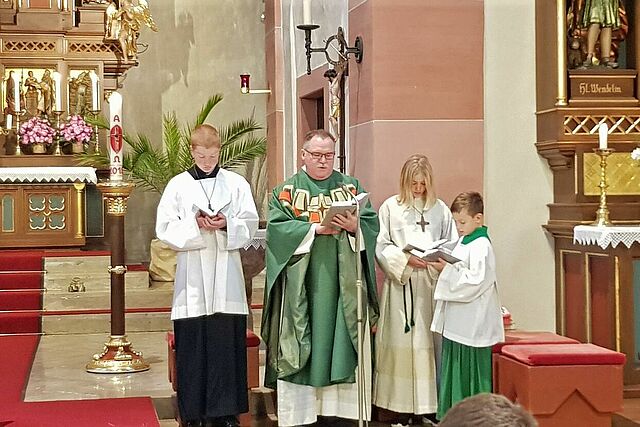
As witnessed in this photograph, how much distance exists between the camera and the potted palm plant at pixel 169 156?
11164 millimetres

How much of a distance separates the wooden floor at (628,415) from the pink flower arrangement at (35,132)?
7114 mm

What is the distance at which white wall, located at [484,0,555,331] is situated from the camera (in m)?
7.09

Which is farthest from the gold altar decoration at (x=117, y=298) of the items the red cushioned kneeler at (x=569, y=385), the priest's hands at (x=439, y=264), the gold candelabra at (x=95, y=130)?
the gold candelabra at (x=95, y=130)

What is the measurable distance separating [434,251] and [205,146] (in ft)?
4.81

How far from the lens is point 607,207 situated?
6988 mm

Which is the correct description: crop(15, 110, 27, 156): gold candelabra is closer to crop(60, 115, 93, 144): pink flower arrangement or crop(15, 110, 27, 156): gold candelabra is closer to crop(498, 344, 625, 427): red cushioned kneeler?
crop(60, 115, 93, 144): pink flower arrangement

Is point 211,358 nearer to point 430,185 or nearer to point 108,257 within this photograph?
point 430,185

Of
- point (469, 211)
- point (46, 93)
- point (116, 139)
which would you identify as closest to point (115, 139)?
point (116, 139)

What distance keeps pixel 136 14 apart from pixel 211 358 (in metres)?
6.92

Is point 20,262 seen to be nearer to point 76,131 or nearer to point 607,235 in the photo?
point 76,131

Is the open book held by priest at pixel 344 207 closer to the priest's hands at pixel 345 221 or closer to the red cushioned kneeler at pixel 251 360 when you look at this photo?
the priest's hands at pixel 345 221

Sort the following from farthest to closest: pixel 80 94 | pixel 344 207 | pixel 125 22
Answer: pixel 80 94, pixel 125 22, pixel 344 207

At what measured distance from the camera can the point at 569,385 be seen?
547 centimetres

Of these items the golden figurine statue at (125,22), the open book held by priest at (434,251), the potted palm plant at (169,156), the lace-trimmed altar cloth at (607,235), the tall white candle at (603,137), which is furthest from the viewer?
the golden figurine statue at (125,22)
